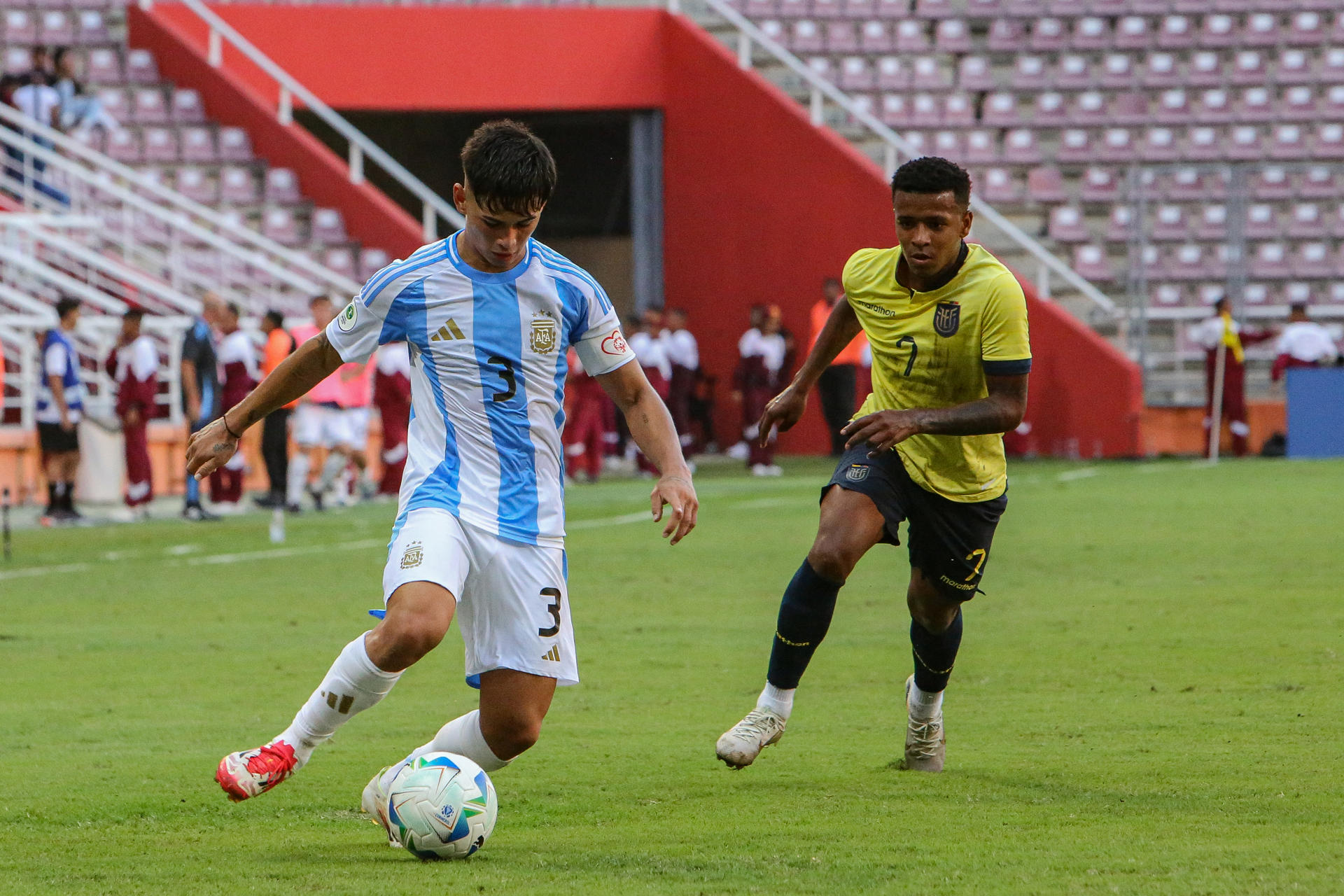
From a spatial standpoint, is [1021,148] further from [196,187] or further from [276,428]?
[276,428]

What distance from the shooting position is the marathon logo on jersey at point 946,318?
575 cm

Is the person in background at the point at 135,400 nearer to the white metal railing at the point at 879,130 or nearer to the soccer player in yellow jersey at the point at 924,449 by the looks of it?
Answer: the white metal railing at the point at 879,130

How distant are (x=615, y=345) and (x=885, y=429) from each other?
0.84 meters

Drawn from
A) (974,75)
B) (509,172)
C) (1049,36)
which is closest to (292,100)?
(974,75)

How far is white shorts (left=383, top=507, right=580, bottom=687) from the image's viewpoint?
484 cm

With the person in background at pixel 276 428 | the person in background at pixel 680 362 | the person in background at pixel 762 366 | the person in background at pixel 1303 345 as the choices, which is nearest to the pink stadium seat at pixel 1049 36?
the person in background at pixel 1303 345

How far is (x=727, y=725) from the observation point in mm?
6938

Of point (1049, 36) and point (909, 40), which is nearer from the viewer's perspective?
point (1049, 36)

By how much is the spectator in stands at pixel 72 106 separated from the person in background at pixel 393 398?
24.2ft

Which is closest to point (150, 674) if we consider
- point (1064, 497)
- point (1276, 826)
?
point (1276, 826)

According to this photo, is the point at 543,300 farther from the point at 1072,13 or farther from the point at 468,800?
the point at 1072,13

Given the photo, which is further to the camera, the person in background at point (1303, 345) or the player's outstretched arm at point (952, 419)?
the person in background at point (1303, 345)

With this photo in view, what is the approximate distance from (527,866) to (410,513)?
38.7 inches

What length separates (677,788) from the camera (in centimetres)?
573
